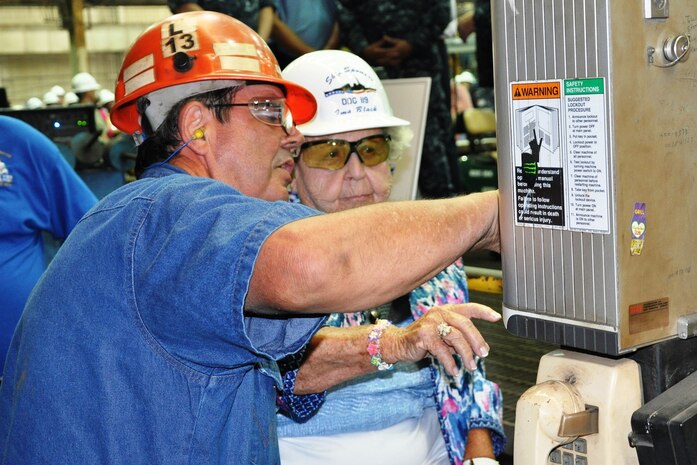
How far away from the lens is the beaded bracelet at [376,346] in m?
1.97

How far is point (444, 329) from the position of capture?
5.02ft

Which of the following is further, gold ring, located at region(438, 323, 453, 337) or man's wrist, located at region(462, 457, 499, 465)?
man's wrist, located at region(462, 457, 499, 465)

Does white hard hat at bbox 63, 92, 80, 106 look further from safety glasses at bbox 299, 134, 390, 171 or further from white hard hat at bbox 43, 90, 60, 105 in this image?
safety glasses at bbox 299, 134, 390, 171

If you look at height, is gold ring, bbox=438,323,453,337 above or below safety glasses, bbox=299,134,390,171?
below

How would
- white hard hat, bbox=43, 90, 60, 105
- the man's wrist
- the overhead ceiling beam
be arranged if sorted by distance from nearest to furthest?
1. the man's wrist
2. white hard hat, bbox=43, 90, 60, 105
3. the overhead ceiling beam

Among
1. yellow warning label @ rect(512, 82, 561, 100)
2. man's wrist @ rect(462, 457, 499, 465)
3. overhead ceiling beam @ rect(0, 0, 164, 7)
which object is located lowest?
man's wrist @ rect(462, 457, 499, 465)

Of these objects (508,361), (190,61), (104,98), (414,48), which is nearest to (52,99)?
(104,98)

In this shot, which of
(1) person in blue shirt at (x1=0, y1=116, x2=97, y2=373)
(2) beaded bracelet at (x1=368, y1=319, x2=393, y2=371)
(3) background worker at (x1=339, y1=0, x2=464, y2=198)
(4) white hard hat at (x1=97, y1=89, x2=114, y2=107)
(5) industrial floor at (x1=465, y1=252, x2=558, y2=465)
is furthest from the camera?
(4) white hard hat at (x1=97, y1=89, x2=114, y2=107)

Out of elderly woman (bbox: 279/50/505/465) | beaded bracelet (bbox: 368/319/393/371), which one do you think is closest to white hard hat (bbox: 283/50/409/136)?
elderly woman (bbox: 279/50/505/465)

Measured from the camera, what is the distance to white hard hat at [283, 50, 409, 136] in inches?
105

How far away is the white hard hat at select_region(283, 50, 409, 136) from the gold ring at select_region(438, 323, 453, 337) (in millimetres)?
1194

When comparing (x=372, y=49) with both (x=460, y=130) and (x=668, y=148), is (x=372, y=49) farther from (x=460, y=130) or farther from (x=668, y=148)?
(x=668, y=148)

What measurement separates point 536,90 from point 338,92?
156 centimetres

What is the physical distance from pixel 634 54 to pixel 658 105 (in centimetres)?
8
